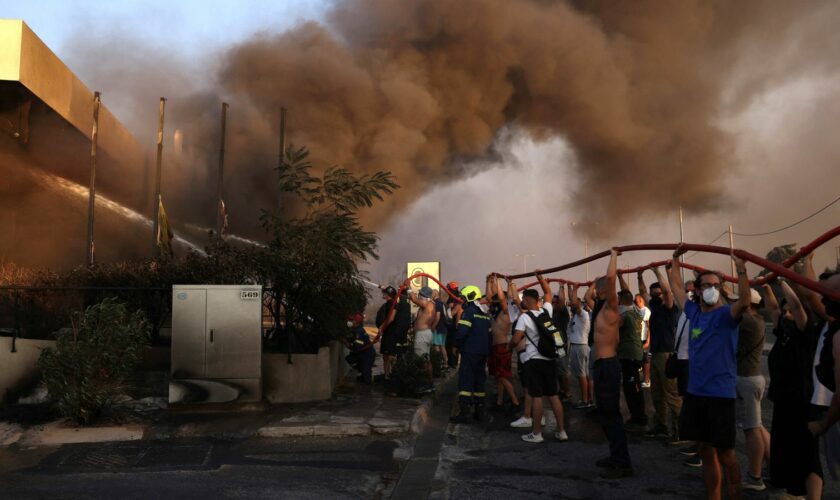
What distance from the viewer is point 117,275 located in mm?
10305

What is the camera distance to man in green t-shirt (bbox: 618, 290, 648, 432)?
7055 mm

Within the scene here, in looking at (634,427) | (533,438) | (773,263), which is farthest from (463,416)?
(773,263)

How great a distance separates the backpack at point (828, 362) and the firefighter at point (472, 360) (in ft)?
14.2

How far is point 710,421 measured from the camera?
4109mm

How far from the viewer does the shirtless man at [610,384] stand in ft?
16.7

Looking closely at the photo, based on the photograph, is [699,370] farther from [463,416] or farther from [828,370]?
[463,416]

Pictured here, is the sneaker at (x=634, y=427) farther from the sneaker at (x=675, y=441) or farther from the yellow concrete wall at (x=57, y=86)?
the yellow concrete wall at (x=57, y=86)

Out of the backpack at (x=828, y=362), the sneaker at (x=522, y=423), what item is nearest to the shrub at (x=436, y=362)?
the sneaker at (x=522, y=423)

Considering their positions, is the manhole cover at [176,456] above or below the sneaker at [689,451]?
above

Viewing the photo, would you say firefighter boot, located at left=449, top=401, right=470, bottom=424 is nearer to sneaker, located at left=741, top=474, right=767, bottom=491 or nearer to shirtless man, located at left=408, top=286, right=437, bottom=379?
shirtless man, located at left=408, top=286, right=437, bottom=379

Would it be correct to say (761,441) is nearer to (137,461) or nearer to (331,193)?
(137,461)

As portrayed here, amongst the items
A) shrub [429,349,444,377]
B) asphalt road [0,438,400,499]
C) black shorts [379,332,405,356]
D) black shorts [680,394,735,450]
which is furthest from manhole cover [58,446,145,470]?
shrub [429,349,444,377]

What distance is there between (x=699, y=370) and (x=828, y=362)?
1062 millimetres

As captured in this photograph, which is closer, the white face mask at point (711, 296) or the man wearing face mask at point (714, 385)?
the man wearing face mask at point (714, 385)
